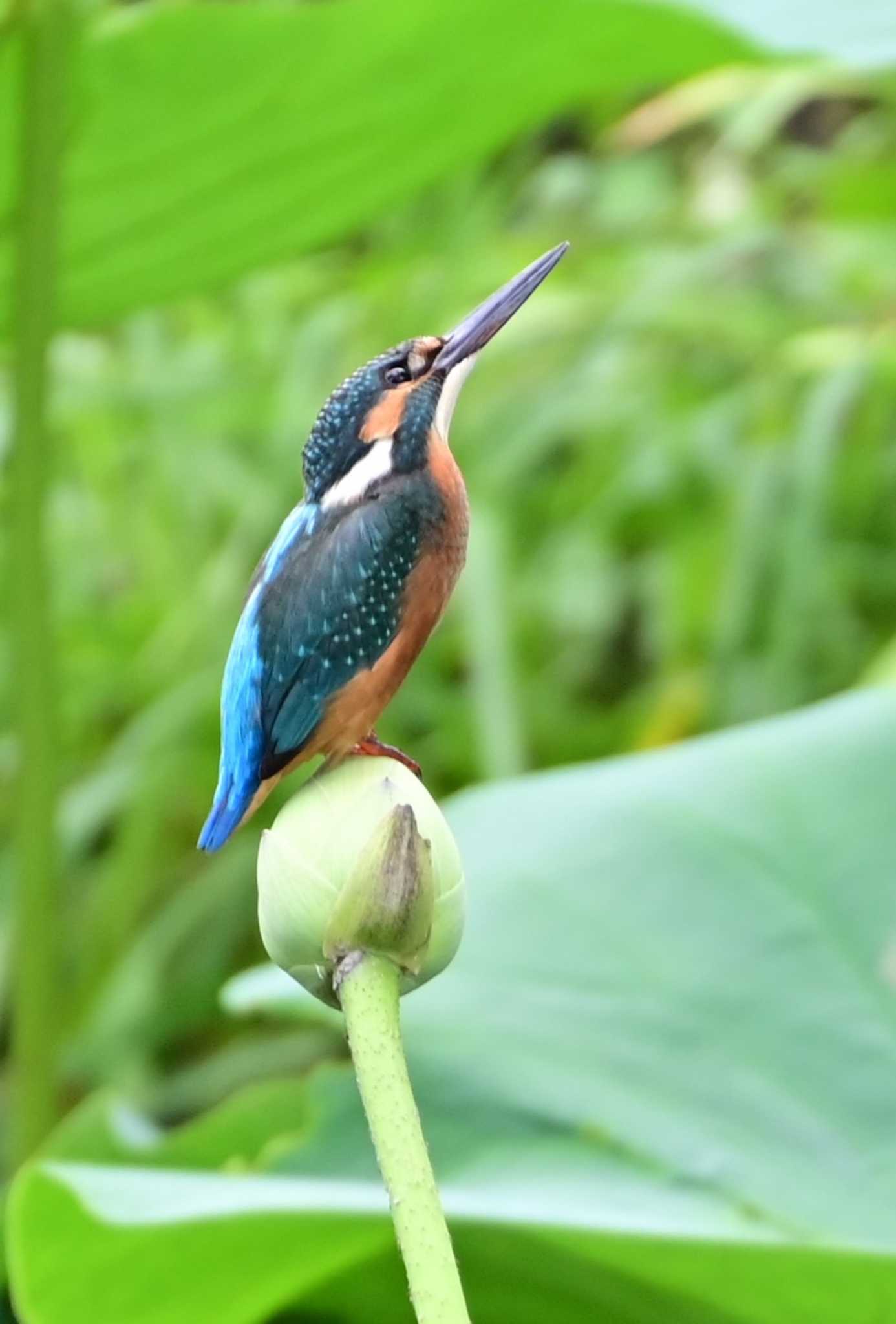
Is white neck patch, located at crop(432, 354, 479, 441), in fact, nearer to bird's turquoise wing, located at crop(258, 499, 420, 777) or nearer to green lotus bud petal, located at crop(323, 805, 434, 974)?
bird's turquoise wing, located at crop(258, 499, 420, 777)

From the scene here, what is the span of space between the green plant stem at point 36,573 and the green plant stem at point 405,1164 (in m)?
1.00

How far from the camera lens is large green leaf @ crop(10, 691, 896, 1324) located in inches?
40.6

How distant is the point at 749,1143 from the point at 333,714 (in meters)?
0.70

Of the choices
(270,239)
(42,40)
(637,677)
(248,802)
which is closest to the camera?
(248,802)

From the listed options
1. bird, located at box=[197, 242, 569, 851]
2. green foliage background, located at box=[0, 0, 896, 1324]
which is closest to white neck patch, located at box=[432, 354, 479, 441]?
bird, located at box=[197, 242, 569, 851]

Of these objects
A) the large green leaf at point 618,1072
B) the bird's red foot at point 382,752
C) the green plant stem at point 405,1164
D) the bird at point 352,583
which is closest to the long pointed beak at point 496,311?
the bird at point 352,583

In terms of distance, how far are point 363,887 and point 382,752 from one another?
0.33ft

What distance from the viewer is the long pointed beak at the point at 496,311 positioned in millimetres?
628

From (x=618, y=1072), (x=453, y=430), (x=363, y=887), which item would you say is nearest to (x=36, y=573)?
(x=618, y=1072)

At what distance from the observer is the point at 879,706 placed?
55.2 inches

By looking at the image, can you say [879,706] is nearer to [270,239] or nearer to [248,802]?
[270,239]

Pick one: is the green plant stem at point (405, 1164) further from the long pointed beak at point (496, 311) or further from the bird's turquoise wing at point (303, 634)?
the long pointed beak at point (496, 311)

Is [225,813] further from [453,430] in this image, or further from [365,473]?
[453,430]

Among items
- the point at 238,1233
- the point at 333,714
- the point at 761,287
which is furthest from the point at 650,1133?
the point at 761,287
